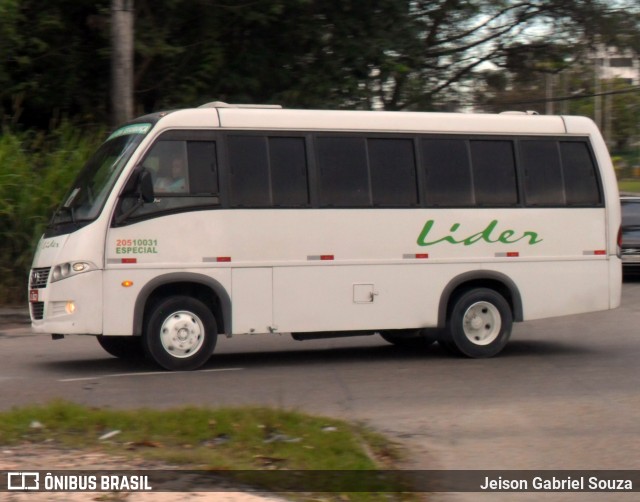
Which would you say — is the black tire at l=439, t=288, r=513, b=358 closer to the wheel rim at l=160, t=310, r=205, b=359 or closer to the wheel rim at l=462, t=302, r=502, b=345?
the wheel rim at l=462, t=302, r=502, b=345

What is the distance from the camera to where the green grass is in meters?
6.81

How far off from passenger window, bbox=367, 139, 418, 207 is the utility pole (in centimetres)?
701

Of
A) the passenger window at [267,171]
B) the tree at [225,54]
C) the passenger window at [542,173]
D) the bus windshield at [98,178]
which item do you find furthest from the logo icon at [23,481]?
the tree at [225,54]

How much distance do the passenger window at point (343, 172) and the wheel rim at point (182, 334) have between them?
1840 mm

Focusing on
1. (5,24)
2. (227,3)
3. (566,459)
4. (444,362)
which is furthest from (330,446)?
(227,3)

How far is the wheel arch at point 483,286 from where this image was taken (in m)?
11.9

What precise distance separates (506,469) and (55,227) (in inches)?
228

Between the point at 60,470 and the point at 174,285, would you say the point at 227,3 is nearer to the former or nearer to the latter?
the point at 174,285

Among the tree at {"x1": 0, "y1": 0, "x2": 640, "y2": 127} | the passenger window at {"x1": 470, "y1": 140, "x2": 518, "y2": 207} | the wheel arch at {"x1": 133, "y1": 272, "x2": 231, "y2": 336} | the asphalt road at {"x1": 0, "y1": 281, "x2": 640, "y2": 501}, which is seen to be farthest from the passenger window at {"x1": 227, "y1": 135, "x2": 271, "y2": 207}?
the tree at {"x1": 0, "y1": 0, "x2": 640, "y2": 127}

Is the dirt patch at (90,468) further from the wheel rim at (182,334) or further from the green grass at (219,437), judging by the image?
the wheel rim at (182,334)

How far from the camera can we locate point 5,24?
1838cm

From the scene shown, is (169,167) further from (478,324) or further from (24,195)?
(24,195)

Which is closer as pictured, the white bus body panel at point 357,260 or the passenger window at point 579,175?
the white bus body panel at point 357,260

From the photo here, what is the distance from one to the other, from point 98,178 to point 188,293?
4.86 feet
